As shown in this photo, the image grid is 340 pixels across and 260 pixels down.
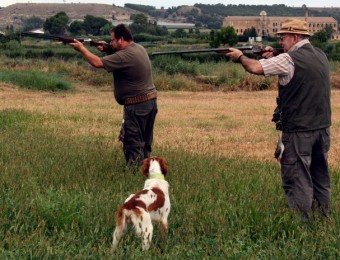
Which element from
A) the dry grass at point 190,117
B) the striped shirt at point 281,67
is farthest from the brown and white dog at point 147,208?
the dry grass at point 190,117

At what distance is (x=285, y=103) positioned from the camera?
23.0 ft

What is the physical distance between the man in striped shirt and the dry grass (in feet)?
14.9

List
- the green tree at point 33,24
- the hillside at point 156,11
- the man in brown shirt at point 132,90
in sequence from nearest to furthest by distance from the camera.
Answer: the man in brown shirt at point 132,90 < the green tree at point 33,24 < the hillside at point 156,11

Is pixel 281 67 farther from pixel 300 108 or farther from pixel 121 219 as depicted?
pixel 121 219

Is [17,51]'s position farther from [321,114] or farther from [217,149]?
[321,114]

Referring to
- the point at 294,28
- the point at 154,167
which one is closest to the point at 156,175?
the point at 154,167

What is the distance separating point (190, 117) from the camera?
1916 centimetres

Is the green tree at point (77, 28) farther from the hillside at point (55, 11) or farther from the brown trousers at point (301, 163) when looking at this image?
the hillside at point (55, 11)

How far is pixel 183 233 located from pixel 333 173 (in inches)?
159

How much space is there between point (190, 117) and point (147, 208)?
13.0 m

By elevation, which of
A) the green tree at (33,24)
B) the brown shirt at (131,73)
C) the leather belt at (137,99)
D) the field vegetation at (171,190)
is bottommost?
the green tree at (33,24)

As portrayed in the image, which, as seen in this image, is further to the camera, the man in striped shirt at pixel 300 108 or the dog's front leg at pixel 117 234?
the man in striped shirt at pixel 300 108

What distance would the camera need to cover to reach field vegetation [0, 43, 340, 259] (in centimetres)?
598

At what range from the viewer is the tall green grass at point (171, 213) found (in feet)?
19.2
